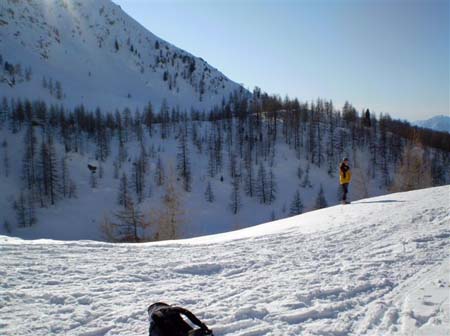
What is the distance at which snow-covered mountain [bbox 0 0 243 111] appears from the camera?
127312 mm

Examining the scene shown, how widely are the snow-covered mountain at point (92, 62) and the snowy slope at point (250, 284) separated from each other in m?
125

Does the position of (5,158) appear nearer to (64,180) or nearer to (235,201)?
(64,180)

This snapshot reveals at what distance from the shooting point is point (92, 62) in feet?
511

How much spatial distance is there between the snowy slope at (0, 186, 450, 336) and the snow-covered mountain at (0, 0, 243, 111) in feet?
412

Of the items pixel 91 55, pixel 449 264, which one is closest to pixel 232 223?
pixel 449 264

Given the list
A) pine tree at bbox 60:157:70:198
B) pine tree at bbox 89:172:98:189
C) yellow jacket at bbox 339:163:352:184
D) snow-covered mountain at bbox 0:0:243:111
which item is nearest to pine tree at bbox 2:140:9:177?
pine tree at bbox 60:157:70:198

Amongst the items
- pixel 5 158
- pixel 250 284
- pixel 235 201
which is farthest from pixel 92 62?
pixel 250 284

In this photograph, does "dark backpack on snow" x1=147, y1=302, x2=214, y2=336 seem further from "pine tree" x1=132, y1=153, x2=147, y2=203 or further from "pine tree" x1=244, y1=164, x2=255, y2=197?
"pine tree" x1=244, y1=164, x2=255, y2=197

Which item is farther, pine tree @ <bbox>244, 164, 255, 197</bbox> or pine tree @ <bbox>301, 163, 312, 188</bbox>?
pine tree @ <bbox>301, 163, 312, 188</bbox>

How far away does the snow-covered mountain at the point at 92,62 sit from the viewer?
127 meters

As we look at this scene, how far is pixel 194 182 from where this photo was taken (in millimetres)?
63312

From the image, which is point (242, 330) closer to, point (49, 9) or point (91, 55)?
point (91, 55)

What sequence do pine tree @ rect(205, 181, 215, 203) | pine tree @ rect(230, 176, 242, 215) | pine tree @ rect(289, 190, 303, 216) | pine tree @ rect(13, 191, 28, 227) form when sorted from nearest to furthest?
pine tree @ rect(13, 191, 28, 227), pine tree @ rect(289, 190, 303, 216), pine tree @ rect(230, 176, 242, 215), pine tree @ rect(205, 181, 215, 203)

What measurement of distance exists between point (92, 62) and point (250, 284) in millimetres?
182033
